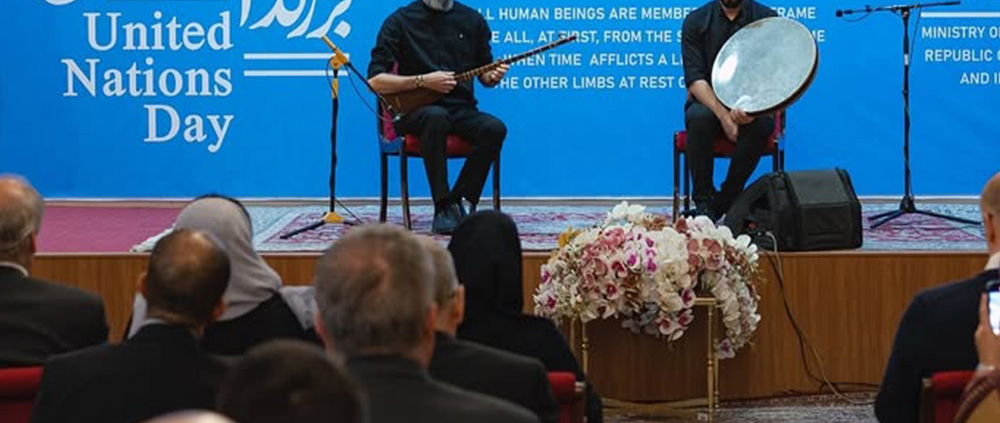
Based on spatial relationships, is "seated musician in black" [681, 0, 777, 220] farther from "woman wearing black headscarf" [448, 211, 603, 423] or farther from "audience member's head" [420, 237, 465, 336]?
"audience member's head" [420, 237, 465, 336]

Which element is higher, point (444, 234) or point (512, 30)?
point (512, 30)

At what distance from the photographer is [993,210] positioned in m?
3.14

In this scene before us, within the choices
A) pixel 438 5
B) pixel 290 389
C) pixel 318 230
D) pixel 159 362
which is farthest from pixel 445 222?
pixel 290 389

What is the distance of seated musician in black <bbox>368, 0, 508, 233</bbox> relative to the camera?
6227 mm

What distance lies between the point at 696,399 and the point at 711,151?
52.1 inches

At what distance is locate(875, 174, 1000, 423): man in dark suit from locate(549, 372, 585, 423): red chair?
644mm

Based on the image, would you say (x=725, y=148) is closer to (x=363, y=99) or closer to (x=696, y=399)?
(x=696, y=399)

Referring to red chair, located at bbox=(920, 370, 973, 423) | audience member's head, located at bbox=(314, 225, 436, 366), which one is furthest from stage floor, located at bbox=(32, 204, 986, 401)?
audience member's head, located at bbox=(314, 225, 436, 366)

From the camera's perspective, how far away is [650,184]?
7586 millimetres

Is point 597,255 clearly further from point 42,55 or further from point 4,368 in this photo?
point 42,55

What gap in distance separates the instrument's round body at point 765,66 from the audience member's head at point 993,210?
9.15ft

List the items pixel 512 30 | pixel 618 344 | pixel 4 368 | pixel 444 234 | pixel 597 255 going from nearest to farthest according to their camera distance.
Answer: pixel 4 368 < pixel 597 255 < pixel 618 344 < pixel 444 234 < pixel 512 30

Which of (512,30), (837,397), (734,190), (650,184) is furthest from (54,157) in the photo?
(837,397)

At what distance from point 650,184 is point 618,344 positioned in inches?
98.2
